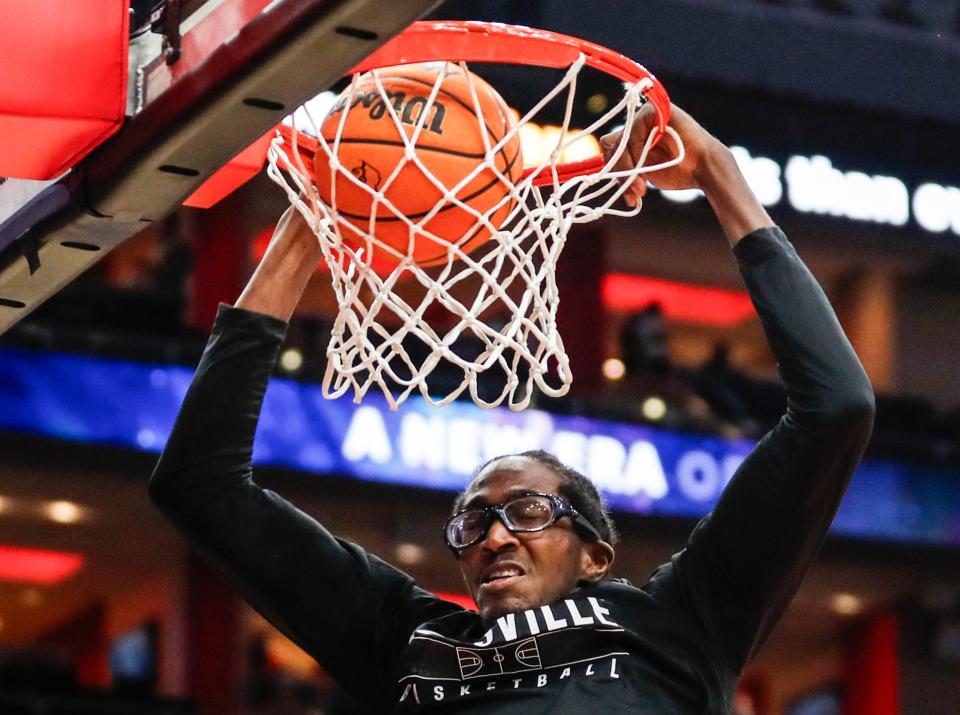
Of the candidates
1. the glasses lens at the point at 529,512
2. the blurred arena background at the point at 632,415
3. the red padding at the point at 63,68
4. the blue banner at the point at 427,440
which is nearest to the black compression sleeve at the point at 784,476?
the glasses lens at the point at 529,512

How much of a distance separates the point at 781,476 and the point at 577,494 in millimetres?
406

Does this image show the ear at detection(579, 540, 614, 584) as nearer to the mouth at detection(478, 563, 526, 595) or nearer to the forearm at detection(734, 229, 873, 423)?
the mouth at detection(478, 563, 526, 595)

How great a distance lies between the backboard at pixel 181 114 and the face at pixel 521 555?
70cm

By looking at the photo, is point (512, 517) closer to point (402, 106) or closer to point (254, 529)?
point (254, 529)

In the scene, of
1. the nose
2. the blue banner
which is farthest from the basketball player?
the blue banner

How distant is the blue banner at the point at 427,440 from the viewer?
34.3 ft

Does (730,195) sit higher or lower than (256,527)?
higher

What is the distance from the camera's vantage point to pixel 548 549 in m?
2.76

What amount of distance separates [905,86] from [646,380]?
2863 millimetres

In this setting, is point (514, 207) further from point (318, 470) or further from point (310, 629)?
point (318, 470)

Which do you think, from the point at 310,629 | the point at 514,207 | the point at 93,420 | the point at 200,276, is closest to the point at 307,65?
the point at 514,207

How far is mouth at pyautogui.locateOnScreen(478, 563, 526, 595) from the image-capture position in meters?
2.70

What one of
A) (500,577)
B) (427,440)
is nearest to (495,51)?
(500,577)

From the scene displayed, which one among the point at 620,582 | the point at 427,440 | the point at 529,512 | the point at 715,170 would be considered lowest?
the point at 620,582
